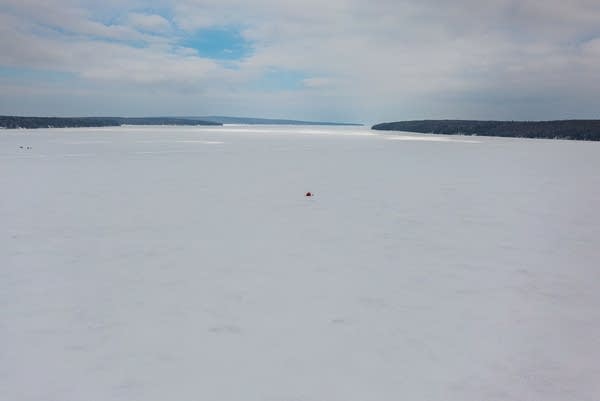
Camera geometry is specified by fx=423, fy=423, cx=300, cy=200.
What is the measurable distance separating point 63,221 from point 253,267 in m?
3.24

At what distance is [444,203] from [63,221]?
5.88 meters

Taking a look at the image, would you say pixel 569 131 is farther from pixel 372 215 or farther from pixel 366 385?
pixel 366 385

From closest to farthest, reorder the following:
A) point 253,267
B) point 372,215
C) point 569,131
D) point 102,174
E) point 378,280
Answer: point 378,280 < point 253,267 < point 372,215 < point 102,174 < point 569,131

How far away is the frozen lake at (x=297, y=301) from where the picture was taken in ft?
7.36

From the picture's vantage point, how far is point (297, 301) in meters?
3.26

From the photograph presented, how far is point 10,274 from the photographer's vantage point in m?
3.71

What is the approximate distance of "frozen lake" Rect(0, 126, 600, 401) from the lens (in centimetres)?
224

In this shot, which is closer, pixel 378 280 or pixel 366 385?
pixel 366 385

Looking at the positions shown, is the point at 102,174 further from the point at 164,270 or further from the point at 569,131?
the point at 569,131

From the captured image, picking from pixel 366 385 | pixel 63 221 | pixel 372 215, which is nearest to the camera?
pixel 366 385

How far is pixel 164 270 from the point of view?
389 cm

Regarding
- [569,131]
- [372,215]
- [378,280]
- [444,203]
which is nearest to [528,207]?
[444,203]

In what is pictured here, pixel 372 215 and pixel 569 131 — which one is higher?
pixel 569 131

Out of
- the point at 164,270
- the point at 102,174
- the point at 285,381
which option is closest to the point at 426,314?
the point at 285,381
